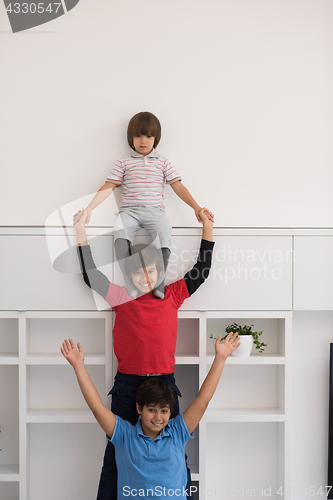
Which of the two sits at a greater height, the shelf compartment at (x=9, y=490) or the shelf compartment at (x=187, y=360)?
the shelf compartment at (x=187, y=360)

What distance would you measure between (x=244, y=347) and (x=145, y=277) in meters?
0.51

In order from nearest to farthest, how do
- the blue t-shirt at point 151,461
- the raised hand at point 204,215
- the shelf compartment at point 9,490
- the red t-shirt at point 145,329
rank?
1. the blue t-shirt at point 151,461
2. the red t-shirt at point 145,329
3. the raised hand at point 204,215
4. the shelf compartment at point 9,490

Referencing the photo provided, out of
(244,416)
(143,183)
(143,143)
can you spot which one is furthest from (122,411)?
(143,143)

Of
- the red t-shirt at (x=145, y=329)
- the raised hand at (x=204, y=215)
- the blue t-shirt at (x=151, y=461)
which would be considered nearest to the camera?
the blue t-shirt at (x=151, y=461)

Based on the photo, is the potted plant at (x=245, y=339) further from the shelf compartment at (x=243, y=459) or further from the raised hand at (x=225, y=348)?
the shelf compartment at (x=243, y=459)

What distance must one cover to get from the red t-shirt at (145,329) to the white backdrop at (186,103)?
393 mm

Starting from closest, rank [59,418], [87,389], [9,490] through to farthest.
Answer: [87,389]
[59,418]
[9,490]

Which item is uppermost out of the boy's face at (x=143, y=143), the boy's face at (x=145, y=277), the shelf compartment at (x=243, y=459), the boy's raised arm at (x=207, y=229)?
the boy's face at (x=143, y=143)

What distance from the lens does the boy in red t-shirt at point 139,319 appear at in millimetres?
1563

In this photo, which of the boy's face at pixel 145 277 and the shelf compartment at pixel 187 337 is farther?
the shelf compartment at pixel 187 337

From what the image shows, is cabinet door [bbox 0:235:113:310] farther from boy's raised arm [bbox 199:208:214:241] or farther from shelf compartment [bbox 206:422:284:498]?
shelf compartment [bbox 206:422:284:498]

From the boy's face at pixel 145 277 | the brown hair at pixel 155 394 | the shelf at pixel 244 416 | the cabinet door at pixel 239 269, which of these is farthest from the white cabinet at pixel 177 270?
the shelf at pixel 244 416

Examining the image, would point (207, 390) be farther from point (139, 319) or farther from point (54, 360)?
point (54, 360)

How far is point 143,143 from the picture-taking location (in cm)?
174
